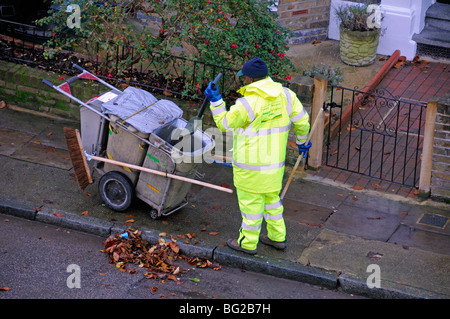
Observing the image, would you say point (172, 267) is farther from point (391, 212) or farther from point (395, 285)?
point (391, 212)

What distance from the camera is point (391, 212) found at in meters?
7.56

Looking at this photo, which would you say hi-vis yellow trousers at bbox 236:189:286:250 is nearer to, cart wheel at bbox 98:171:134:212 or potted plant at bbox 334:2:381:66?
cart wheel at bbox 98:171:134:212

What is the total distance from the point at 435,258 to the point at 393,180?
1.70 meters

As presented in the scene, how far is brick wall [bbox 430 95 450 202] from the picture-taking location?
7488mm

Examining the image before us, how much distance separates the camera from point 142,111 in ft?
22.9

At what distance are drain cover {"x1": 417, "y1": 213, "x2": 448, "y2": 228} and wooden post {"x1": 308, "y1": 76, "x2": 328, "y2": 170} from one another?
4.76 feet

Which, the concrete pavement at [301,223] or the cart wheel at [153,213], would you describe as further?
the cart wheel at [153,213]

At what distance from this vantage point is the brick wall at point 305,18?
37.1 ft

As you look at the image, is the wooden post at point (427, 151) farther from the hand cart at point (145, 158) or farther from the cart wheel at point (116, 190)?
the cart wheel at point (116, 190)

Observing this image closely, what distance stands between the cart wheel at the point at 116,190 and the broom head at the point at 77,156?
16cm

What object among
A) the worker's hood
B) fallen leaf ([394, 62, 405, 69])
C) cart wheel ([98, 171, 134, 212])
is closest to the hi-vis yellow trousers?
the worker's hood

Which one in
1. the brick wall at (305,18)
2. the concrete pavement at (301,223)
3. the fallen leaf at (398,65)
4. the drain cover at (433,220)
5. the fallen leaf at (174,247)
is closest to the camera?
the concrete pavement at (301,223)

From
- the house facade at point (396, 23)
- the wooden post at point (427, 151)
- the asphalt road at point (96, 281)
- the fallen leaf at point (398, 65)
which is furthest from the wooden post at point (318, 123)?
the house facade at point (396, 23)

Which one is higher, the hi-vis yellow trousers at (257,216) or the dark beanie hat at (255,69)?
the dark beanie hat at (255,69)
